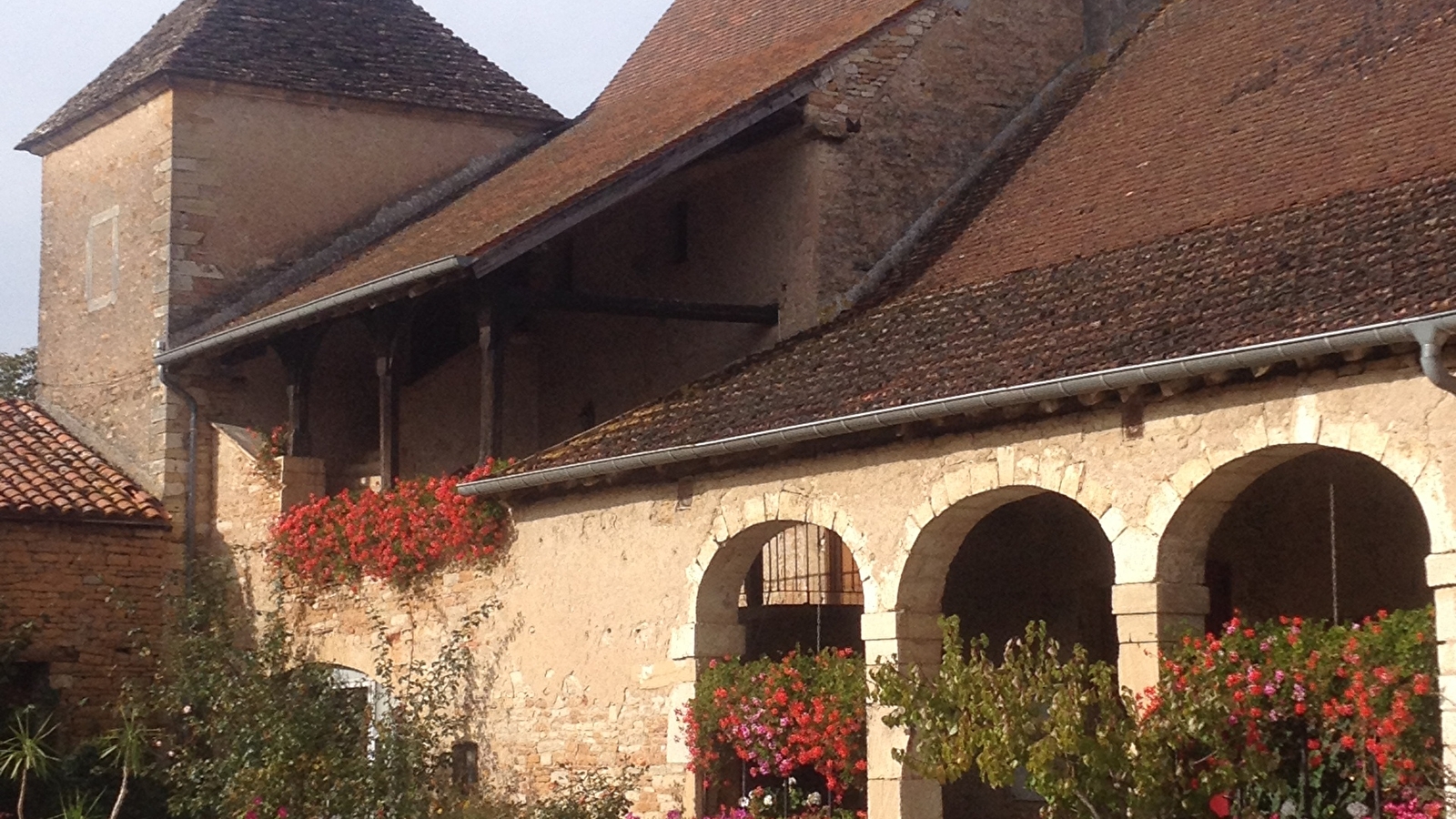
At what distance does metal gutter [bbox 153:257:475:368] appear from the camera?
39.5 ft

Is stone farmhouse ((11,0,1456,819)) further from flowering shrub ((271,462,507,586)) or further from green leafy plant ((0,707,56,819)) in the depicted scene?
green leafy plant ((0,707,56,819))

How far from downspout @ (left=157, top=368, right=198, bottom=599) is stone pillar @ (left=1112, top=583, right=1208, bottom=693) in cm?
816

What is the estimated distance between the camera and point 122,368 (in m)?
16.2

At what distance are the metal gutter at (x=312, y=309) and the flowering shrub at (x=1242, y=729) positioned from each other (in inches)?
187

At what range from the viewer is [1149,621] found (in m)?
8.88

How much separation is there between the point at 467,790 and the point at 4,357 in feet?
52.9

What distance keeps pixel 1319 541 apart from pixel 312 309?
6.21 meters

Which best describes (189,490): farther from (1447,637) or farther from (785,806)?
(1447,637)

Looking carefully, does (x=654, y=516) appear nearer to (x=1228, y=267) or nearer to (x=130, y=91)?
(x=1228, y=267)

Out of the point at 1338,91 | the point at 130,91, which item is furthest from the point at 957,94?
the point at 130,91

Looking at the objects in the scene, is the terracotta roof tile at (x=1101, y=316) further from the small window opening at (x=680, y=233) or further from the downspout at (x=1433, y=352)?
the small window opening at (x=680, y=233)

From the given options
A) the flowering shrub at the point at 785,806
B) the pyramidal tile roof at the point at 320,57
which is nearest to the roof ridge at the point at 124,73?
the pyramidal tile roof at the point at 320,57

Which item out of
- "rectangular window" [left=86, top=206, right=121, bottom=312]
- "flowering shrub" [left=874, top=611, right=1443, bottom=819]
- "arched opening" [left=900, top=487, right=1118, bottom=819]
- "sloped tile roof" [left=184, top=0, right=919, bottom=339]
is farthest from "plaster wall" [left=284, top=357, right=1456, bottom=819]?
"rectangular window" [left=86, top=206, right=121, bottom=312]

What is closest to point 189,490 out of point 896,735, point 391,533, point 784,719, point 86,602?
point 86,602
